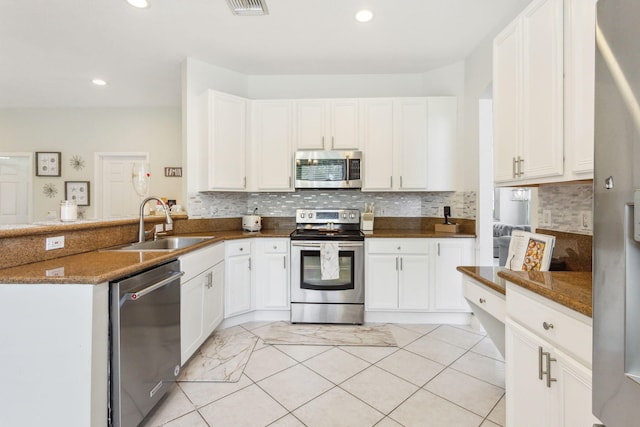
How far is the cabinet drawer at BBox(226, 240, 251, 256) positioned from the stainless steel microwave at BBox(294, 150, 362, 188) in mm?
897

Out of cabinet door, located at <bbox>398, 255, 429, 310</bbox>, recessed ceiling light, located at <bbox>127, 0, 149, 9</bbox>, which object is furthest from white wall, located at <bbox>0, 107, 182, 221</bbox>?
cabinet door, located at <bbox>398, 255, 429, 310</bbox>

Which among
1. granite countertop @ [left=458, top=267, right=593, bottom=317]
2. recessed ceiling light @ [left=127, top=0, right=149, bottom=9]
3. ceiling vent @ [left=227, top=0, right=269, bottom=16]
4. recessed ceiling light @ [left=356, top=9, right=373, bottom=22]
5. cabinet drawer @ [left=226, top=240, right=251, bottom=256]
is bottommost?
cabinet drawer @ [left=226, top=240, right=251, bottom=256]

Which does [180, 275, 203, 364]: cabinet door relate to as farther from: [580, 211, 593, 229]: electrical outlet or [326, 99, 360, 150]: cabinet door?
[580, 211, 593, 229]: electrical outlet

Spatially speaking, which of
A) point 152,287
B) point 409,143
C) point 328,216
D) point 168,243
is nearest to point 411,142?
point 409,143

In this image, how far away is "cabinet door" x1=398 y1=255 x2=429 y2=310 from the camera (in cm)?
291

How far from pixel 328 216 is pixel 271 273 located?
38.4 inches

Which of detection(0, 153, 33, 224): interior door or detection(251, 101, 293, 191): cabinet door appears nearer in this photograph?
detection(251, 101, 293, 191): cabinet door

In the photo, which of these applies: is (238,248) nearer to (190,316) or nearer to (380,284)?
(190,316)

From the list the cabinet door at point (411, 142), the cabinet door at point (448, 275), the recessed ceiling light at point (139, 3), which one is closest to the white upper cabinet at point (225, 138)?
the recessed ceiling light at point (139, 3)

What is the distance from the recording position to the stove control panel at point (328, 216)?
3459 millimetres

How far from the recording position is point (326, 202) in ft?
11.8

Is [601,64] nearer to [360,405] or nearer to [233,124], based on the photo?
[360,405]

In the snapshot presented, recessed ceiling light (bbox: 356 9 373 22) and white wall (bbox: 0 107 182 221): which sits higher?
recessed ceiling light (bbox: 356 9 373 22)

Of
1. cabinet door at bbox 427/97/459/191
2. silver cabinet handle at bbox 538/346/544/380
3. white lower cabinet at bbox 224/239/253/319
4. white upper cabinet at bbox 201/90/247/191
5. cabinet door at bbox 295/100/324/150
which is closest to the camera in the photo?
silver cabinet handle at bbox 538/346/544/380
